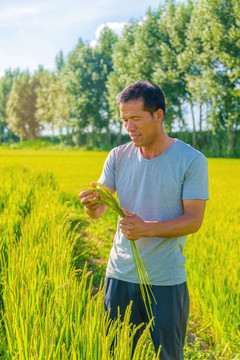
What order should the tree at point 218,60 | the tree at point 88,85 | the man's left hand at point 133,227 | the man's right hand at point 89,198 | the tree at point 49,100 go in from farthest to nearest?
1. the tree at point 49,100
2. the tree at point 88,85
3. the tree at point 218,60
4. the man's right hand at point 89,198
5. the man's left hand at point 133,227

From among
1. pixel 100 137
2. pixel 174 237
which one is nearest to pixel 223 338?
pixel 174 237

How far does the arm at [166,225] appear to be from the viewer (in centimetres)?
205

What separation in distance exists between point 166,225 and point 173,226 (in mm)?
40

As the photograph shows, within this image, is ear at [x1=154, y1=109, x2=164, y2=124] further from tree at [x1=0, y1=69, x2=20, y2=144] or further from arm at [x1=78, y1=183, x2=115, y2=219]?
tree at [x1=0, y1=69, x2=20, y2=144]

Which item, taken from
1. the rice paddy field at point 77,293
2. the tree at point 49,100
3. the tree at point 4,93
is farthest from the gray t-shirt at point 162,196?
the tree at point 4,93

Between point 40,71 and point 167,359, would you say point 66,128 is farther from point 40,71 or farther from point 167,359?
point 167,359

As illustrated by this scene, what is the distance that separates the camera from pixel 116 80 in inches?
1646

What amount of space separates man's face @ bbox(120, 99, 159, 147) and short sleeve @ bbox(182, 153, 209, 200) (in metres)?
0.28

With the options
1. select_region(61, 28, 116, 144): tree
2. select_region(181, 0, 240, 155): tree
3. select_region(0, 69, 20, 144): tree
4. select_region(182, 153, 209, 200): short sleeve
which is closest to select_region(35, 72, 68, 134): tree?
select_region(61, 28, 116, 144): tree

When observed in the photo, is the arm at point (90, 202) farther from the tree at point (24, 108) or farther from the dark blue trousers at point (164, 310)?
the tree at point (24, 108)

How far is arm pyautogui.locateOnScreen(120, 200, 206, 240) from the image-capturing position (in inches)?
80.7

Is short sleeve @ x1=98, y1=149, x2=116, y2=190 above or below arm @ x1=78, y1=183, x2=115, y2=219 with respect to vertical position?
above

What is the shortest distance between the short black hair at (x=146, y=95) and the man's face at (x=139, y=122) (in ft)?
0.07

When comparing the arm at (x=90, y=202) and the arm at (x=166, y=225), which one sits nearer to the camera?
the arm at (x=166, y=225)
